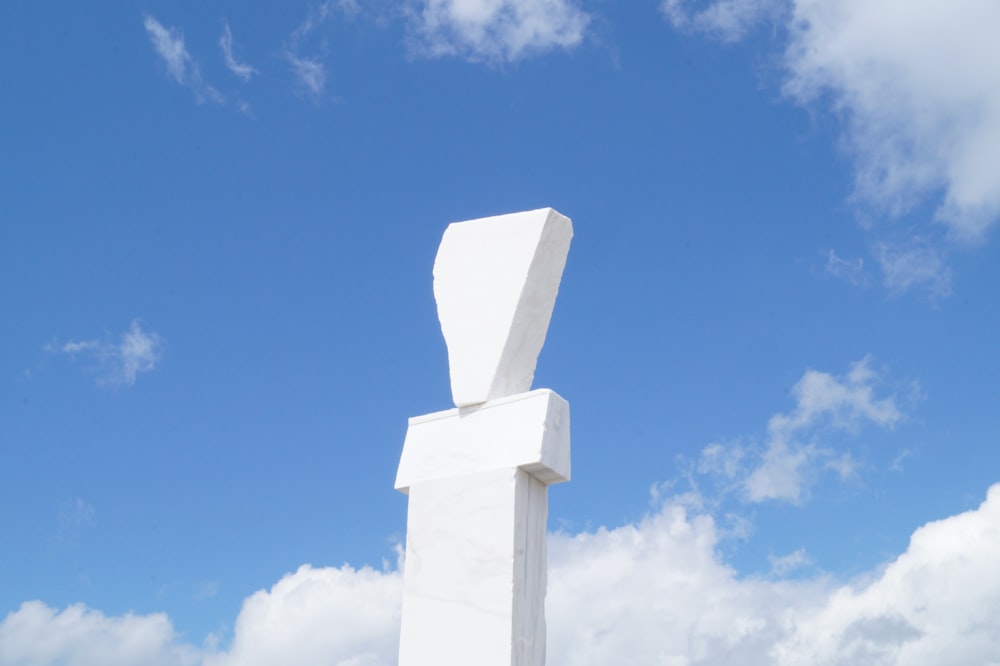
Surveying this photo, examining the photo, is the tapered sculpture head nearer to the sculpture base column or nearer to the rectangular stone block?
the rectangular stone block

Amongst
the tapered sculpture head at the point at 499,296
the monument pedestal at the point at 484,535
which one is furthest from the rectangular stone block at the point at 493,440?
the tapered sculpture head at the point at 499,296

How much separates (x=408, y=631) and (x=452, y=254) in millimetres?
2597

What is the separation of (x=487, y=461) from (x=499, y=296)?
1171mm

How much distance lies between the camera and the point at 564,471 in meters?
6.59

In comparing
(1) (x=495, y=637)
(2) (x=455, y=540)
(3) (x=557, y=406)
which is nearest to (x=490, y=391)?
(3) (x=557, y=406)

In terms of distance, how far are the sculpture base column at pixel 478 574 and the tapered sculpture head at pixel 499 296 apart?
69 cm

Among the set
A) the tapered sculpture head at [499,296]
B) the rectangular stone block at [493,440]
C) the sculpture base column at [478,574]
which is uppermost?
the tapered sculpture head at [499,296]

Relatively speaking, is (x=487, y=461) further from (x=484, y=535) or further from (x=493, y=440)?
(x=484, y=535)

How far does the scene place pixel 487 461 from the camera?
21.4 feet

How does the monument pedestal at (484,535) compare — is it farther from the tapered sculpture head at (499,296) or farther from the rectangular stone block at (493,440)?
the tapered sculpture head at (499,296)

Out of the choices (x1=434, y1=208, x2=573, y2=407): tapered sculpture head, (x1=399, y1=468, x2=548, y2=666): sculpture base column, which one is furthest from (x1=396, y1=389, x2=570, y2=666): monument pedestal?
(x1=434, y1=208, x2=573, y2=407): tapered sculpture head

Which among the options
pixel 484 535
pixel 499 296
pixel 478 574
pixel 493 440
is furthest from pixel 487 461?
pixel 499 296

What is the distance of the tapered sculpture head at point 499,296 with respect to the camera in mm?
6875

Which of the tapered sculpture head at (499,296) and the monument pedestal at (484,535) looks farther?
the tapered sculpture head at (499,296)
